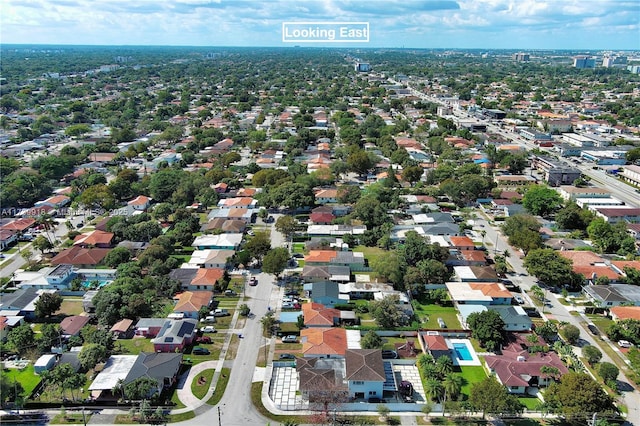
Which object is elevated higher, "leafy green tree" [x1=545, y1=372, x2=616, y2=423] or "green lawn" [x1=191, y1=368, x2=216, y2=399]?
"leafy green tree" [x1=545, y1=372, x2=616, y2=423]

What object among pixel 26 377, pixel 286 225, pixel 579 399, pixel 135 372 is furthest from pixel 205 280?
pixel 579 399

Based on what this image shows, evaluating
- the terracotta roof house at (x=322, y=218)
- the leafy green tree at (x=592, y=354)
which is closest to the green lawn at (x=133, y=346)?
the terracotta roof house at (x=322, y=218)

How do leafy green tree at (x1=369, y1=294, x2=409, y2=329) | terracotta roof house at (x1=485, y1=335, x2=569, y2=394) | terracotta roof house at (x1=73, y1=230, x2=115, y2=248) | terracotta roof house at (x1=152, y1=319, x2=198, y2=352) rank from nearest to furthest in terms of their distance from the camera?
terracotta roof house at (x1=485, y1=335, x2=569, y2=394)
terracotta roof house at (x1=152, y1=319, x2=198, y2=352)
leafy green tree at (x1=369, y1=294, x2=409, y2=329)
terracotta roof house at (x1=73, y1=230, x2=115, y2=248)

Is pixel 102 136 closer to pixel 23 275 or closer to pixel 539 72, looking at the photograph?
pixel 23 275

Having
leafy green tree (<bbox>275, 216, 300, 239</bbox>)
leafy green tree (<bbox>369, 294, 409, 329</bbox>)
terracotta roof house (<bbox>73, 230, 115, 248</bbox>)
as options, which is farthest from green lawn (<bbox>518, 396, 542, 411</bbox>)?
terracotta roof house (<bbox>73, 230, 115, 248</bbox>)

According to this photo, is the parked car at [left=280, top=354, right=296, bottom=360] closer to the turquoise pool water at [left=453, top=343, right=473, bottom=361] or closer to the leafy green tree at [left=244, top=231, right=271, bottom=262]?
the turquoise pool water at [left=453, top=343, right=473, bottom=361]

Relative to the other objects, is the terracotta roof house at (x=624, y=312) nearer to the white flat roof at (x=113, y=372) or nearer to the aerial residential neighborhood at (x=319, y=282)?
the aerial residential neighborhood at (x=319, y=282)

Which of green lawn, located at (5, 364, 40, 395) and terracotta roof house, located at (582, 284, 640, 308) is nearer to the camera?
green lawn, located at (5, 364, 40, 395)
